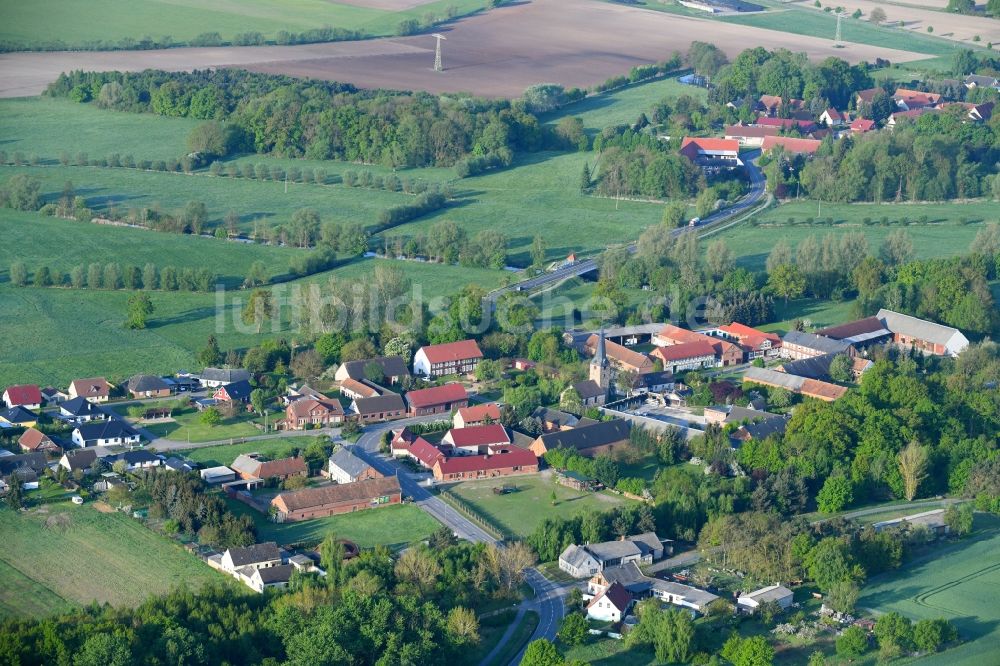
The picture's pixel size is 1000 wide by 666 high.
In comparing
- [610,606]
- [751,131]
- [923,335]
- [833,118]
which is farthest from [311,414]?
[833,118]

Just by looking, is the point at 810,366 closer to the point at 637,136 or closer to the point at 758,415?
the point at 758,415

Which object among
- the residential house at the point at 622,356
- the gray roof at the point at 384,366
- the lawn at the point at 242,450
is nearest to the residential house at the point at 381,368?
the gray roof at the point at 384,366

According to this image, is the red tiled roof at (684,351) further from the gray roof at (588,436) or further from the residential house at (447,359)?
the gray roof at (588,436)

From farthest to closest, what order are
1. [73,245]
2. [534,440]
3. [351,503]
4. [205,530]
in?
1. [73,245]
2. [534,440]
3. [351,503]
4. [205,530]

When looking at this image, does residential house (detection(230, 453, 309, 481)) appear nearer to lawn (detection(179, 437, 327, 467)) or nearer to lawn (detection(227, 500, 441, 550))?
Answer: lawn (detection(179, 437, 327, 467))

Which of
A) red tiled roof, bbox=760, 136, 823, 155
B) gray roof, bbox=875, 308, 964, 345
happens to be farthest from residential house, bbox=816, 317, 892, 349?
red tiled roof, bbox=760, 136, 823, 155

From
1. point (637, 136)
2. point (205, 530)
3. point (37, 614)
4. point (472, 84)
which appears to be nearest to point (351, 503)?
point (205, 530)

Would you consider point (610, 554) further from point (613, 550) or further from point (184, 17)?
point (184, 17)

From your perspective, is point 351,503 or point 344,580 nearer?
point 344,580
